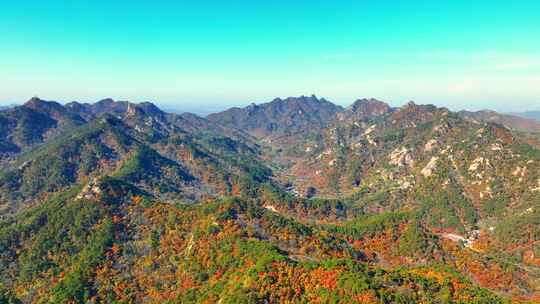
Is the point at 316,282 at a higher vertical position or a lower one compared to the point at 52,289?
higher

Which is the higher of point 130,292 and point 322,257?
point 322,257

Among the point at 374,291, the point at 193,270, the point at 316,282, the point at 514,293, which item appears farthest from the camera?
the point at 514,293

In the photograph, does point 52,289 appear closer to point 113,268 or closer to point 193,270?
point 113,268

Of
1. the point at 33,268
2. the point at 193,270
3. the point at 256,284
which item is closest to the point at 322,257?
the point at 256,284

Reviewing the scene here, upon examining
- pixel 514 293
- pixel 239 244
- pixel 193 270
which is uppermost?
pixel 239 244

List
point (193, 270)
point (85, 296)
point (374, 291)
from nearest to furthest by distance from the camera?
1. point (374, 291)
2. point (85, 296)
3. point (193, 270)

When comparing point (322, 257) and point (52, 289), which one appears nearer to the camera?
→ point (52, 289)

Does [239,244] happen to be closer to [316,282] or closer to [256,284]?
[256,284]

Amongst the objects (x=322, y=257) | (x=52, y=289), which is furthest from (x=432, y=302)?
(x=52, y=289)

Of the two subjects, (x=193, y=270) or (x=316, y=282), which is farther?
(x=193, y=270)
